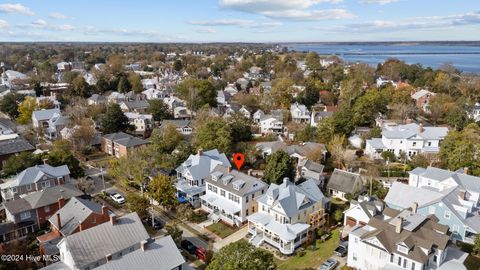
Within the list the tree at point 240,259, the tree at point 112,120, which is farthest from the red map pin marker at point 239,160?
the tree at point 240,259

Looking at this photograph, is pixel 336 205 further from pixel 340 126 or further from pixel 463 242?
pixel 340 126

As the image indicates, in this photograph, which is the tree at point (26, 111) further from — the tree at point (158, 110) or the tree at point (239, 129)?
the tree at point (239, 129)

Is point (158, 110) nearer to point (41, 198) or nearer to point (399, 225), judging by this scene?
point (41, 198)

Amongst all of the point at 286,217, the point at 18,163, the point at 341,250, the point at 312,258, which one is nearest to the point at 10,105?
the point at 18,163

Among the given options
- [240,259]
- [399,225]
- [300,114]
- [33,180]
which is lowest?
[33,180]

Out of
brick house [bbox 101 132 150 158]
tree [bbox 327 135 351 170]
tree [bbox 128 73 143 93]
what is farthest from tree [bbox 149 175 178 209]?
tree [bbox 128 73 143 93]

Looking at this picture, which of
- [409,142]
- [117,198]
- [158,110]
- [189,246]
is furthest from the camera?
[158,110]

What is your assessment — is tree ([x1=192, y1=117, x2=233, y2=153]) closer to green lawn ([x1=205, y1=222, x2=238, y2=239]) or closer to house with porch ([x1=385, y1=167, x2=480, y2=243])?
green lawn ([x1=205, y1=222, x2=238, y2=239])
